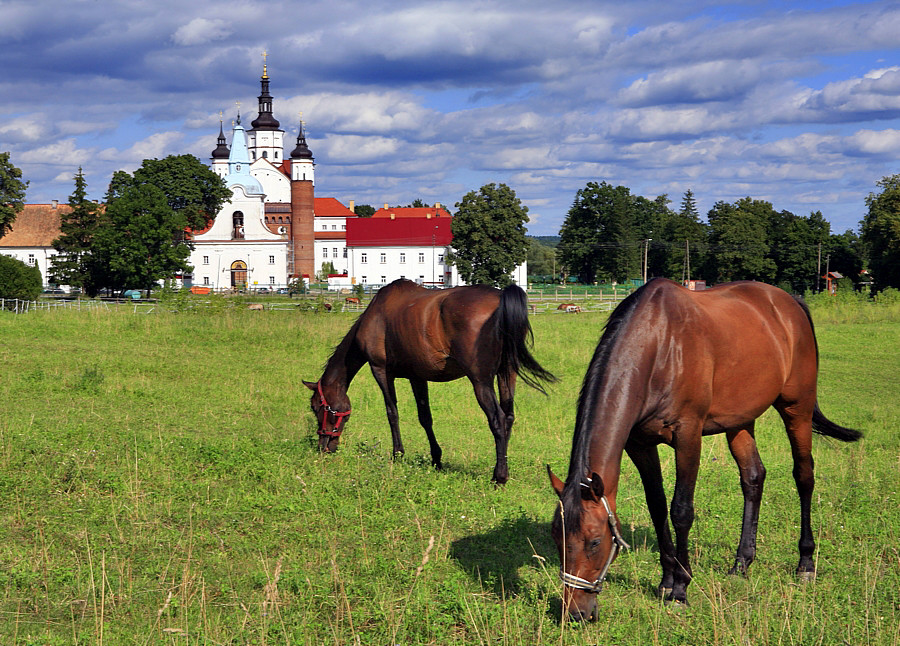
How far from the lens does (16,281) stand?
38219 mm

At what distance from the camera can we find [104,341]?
73.9 feet

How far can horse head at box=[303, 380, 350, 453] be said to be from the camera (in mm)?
9805

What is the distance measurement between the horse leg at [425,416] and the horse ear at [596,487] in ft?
17.2

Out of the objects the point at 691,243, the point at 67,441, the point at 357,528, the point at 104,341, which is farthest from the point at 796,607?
the point at 691,243

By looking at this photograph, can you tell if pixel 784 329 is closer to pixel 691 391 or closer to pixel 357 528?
pixel 691 391

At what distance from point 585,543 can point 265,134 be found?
404 feet

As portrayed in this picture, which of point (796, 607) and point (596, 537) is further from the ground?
point (596, 537)

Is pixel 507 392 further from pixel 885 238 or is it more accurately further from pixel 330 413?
pixel 885 238

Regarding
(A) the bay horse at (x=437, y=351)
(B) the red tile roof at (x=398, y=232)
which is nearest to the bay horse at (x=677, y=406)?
(A) the bay horse at (x=437, y=351)

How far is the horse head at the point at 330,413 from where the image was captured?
32.2 ft

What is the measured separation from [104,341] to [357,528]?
59.8 feet

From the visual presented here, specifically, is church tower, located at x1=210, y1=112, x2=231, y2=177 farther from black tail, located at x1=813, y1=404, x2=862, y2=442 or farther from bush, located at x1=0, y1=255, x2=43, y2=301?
black tail, located at x1=813, y1=404, x2=862, y2=442

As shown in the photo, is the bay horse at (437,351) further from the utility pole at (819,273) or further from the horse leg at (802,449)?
the utility pole at (819,273)

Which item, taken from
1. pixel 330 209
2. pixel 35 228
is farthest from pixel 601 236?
pixel 35 228
